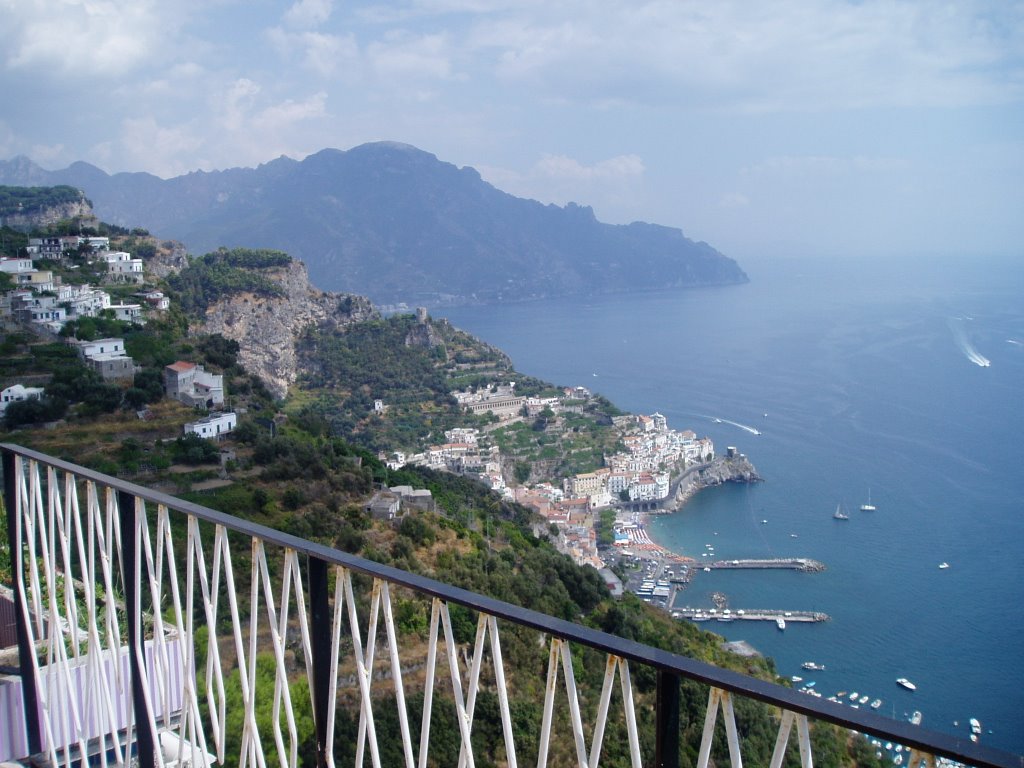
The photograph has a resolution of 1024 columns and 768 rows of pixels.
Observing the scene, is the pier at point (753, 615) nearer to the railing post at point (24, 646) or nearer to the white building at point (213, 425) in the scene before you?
the white building at point (213, 425)

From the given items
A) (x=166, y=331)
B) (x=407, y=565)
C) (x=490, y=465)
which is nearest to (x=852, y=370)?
Answer: (x=490, y=465)

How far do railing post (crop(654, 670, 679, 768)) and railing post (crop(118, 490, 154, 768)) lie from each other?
2.48 ft

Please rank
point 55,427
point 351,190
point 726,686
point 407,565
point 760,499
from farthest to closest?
point 351,190 < point 760,499 < point 55,427 < point 407,565 < point 726,686

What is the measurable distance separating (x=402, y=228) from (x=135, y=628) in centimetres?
6658

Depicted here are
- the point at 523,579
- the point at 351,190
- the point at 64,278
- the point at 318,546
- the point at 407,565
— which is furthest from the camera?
the point at 351,190

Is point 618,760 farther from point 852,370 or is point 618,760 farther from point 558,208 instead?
point 558,208

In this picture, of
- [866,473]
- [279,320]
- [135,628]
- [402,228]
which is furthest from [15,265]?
[402,228]

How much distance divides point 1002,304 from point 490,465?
30.0 m

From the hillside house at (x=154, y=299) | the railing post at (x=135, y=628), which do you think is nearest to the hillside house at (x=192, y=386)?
the hillside house at (x=154, y=299)

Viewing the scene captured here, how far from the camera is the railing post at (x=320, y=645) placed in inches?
32.3

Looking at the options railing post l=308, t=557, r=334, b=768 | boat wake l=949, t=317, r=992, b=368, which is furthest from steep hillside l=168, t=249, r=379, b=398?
boat wake l=949, t=317, r=992, b=368

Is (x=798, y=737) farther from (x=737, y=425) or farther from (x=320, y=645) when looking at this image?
(x=737, y=425)

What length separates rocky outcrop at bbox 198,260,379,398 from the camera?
72.3 ft

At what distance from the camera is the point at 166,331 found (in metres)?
13.6
